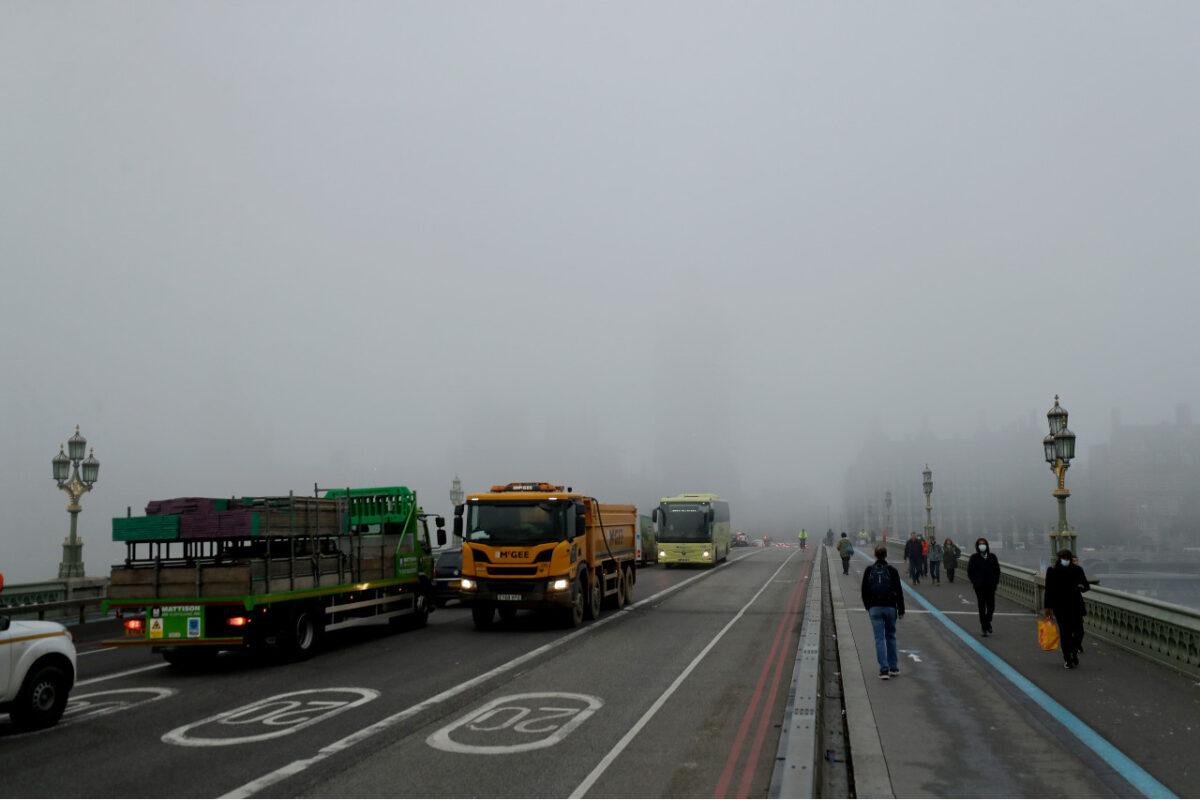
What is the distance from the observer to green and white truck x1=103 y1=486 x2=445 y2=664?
44.9 feet

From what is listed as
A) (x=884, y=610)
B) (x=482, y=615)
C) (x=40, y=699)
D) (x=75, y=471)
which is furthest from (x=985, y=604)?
(x=75, y=471)

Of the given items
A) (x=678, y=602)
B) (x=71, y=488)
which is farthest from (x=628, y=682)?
(x=71, y=488)

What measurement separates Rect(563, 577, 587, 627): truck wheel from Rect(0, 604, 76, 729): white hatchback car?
10.3m

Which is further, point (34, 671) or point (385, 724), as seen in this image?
point (34, 671)

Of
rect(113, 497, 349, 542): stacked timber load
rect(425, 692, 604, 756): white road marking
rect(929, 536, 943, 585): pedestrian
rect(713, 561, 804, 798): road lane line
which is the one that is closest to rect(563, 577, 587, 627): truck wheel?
rect(713, 561, 804, 798): road lane line

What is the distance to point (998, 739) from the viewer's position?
28.8ft

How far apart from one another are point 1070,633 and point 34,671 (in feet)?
46.3

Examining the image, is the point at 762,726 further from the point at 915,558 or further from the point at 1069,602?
the point at 915,558

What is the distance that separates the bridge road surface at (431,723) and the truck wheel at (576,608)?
1.57m

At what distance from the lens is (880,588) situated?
12266 mm

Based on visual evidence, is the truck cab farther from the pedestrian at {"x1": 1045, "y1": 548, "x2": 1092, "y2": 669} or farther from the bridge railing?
the bridge railing

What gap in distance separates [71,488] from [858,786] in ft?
85.3

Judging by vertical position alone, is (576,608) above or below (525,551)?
below

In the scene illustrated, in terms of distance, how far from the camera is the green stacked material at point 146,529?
558 inches
